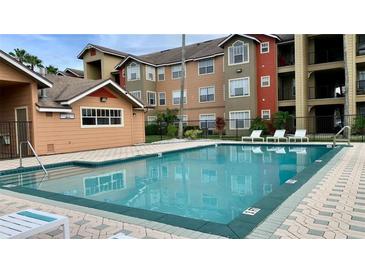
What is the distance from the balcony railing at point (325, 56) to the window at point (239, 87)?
506 centimetres

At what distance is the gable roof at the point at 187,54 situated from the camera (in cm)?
2632

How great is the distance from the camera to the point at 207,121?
2642cm

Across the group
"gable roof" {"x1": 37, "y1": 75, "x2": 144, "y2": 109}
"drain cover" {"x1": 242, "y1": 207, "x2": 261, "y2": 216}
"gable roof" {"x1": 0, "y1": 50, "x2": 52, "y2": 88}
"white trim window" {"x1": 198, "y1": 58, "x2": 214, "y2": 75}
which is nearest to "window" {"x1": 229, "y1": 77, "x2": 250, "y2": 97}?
"white trim window" {"x1": 198, "y1": 58, "x2": 214, "y2": 75}

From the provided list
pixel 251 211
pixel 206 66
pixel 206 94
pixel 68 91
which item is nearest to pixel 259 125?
pixel 206 94

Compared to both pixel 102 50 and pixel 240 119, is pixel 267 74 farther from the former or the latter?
pixel 102 50

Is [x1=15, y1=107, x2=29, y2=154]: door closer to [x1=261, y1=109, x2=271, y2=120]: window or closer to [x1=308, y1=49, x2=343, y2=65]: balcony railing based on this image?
[x1=261, y1=109, x2=271, y2=120]: window

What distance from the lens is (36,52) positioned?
29.3 metres

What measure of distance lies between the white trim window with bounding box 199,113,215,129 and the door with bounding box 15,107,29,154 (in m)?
15.9

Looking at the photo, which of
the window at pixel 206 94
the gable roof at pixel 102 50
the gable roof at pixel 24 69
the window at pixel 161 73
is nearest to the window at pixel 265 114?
the window at pixel 206 94

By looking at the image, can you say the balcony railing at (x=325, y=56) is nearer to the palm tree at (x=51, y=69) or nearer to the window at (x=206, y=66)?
the window at (x=206, y=66)

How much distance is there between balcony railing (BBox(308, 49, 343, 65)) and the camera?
75.0ft
